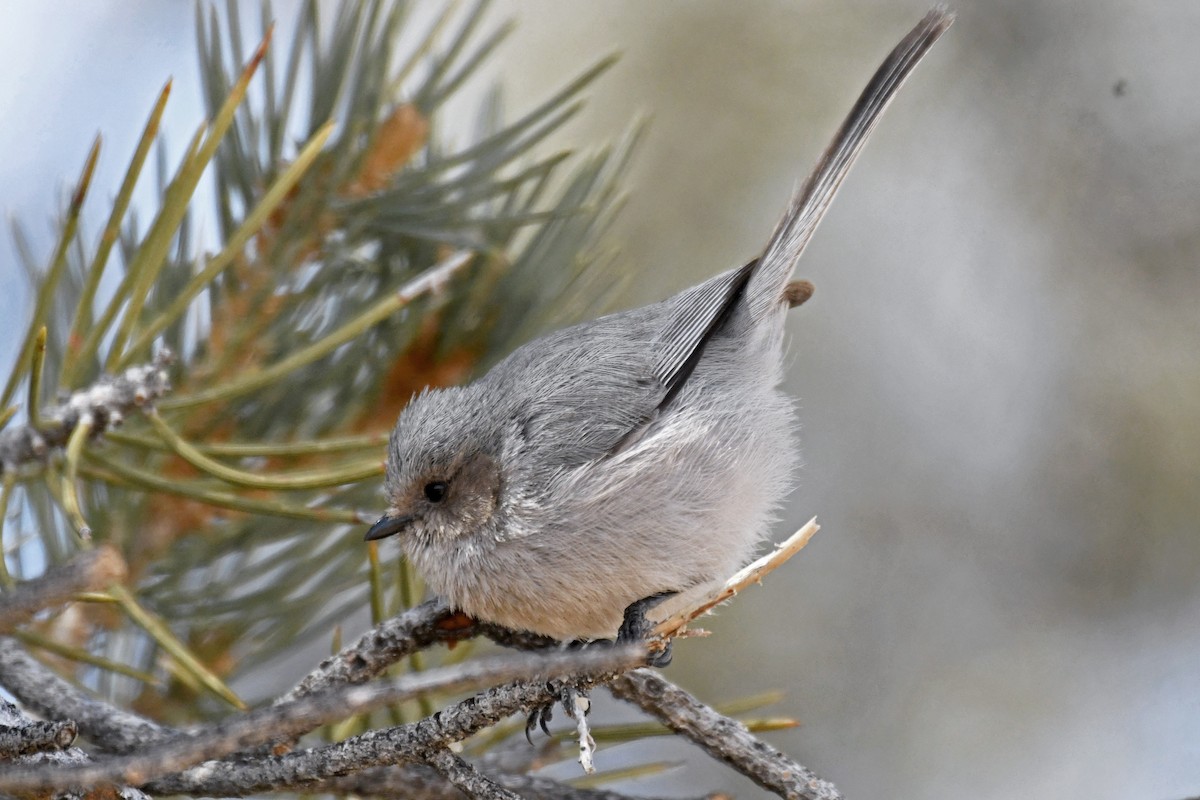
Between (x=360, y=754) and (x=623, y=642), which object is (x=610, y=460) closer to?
(x=623, y=642)

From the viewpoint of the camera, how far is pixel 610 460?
1.42m

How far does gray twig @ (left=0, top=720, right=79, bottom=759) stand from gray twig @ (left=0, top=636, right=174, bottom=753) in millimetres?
229

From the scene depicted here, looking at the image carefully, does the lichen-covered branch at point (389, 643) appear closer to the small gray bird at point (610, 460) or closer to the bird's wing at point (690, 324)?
the small gray bird at point (610, 460)

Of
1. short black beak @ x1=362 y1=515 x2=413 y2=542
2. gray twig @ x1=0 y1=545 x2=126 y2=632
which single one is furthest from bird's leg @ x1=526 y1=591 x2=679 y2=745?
gray twig @ x1=0 y1=545 x2=126 y2=632

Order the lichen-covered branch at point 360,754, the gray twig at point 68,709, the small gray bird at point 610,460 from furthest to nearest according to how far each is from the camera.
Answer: the small gray bird at point 610,460
the gray twig at point 68,709
the lichen-covered branch at point 360,754

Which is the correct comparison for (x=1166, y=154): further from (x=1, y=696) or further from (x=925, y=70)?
(x=1, y=696)

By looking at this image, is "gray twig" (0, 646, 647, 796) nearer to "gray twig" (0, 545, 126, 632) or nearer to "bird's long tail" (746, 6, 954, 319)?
"gray twig" (0, 545, 126, 632)

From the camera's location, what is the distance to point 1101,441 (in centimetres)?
236

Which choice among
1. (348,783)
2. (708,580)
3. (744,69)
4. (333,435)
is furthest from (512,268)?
(744,69)

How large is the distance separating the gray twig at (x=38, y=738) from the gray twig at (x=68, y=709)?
229mm

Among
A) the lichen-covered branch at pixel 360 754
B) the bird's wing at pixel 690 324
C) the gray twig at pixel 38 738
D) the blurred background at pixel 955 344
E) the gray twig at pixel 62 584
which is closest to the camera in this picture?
the gray twig at pixel 62 584

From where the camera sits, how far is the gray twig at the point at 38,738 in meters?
0.66

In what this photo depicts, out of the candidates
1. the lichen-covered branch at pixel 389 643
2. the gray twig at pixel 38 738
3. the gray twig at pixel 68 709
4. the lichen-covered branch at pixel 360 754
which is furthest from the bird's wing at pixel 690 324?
the gray twig at pixel 38 738

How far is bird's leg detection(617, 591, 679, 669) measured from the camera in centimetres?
110
